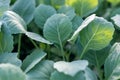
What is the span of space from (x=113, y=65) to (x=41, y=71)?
0.20 meters

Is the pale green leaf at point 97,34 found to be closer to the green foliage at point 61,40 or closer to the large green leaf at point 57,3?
the green foliage at point 61,40

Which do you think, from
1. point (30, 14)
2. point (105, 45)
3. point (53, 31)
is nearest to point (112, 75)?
point (105, 45)

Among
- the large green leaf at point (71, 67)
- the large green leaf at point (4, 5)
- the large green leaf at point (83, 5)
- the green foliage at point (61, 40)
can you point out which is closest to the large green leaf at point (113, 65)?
the green foliage at point (61, 40)

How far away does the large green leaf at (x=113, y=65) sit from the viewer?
85 centimetres

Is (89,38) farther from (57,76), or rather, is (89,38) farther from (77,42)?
(57,76)

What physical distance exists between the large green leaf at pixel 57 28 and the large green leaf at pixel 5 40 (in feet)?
0.35

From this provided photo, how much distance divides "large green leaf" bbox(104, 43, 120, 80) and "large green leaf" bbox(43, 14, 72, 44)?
5.8 inches

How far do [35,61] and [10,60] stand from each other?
0.07 meters

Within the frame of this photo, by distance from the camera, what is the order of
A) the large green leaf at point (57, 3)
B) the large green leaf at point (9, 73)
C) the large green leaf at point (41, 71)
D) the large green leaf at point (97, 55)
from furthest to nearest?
1. the large green leaf at point (57, 3)
2. the large green leaf at point (97, 55)
3. the large green leaf at point (41, 71)
4. the large green leaf at point (9, 73)

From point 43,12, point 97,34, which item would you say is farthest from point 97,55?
point 43,12

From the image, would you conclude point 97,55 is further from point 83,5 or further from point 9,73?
point 9,73

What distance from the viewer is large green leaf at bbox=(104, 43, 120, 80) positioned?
33.6 inches

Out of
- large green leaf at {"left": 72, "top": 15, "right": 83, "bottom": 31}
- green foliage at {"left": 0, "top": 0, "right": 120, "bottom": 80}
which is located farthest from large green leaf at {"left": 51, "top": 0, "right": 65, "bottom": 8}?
large green leaf at {"left": 72, "top": 15, "right": 83, "bottom": 31}

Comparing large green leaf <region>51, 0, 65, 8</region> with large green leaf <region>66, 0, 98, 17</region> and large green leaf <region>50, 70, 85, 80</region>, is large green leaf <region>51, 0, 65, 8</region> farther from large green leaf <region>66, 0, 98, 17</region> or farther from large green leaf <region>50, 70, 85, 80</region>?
large green leaf <region>50, 70, 85, 80</region>
